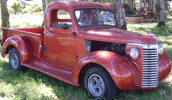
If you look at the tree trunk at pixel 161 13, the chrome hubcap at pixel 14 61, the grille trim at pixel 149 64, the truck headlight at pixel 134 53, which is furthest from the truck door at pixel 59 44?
the tree trunk at pixel 161 13

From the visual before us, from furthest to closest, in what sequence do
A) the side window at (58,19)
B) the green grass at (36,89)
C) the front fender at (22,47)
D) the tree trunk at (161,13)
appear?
the tree trunk at (161,13), the front fender at (22,47), the side window at (58,19), the green grass at (36,89)

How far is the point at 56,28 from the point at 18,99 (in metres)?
1.88

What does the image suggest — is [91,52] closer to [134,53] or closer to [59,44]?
[134,53]

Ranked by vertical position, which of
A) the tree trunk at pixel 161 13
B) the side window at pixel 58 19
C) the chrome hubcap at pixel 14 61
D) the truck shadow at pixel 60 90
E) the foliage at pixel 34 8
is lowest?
the truck shadow at pixel 60 90

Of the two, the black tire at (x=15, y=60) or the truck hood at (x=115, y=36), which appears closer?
the truck hood at (x=115, y=36)

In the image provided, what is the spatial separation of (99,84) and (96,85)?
0.27ft

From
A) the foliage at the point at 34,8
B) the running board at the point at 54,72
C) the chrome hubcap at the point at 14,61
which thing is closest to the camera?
the running board at the point at 54,72

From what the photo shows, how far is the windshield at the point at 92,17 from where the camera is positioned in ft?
14.9

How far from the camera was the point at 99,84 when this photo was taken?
150 inches

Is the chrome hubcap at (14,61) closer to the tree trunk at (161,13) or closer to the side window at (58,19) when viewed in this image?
the side window at (58,19)

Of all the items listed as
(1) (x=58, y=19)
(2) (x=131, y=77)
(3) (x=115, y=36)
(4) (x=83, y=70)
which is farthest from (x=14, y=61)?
(2) (x=131, y=77)

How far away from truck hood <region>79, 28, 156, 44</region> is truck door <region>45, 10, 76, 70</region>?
408mm

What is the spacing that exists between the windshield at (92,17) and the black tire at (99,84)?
122 cm

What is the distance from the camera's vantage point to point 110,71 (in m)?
3.45
